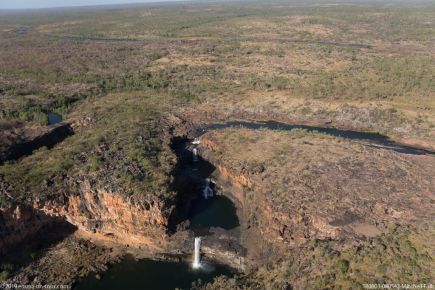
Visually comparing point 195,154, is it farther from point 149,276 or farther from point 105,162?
point 149,276

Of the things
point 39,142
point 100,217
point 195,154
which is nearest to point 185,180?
point 195,154

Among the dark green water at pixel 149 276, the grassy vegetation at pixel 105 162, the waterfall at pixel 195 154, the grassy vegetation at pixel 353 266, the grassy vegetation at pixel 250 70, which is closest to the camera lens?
the grassy vegetation at pixel 353 266

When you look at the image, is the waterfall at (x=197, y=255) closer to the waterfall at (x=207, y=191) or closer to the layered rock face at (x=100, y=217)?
the layered rock face at (x=100, y=217)

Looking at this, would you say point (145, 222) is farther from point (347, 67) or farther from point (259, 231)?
point (347, 67)

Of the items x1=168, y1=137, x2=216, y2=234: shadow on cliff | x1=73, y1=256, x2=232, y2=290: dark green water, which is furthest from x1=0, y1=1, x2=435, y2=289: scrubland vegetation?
x1=73, y1=256, x2=232, y2=290: dark green water

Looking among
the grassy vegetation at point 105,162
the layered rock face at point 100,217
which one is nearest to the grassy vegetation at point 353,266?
the layered rock face at point 100,217
